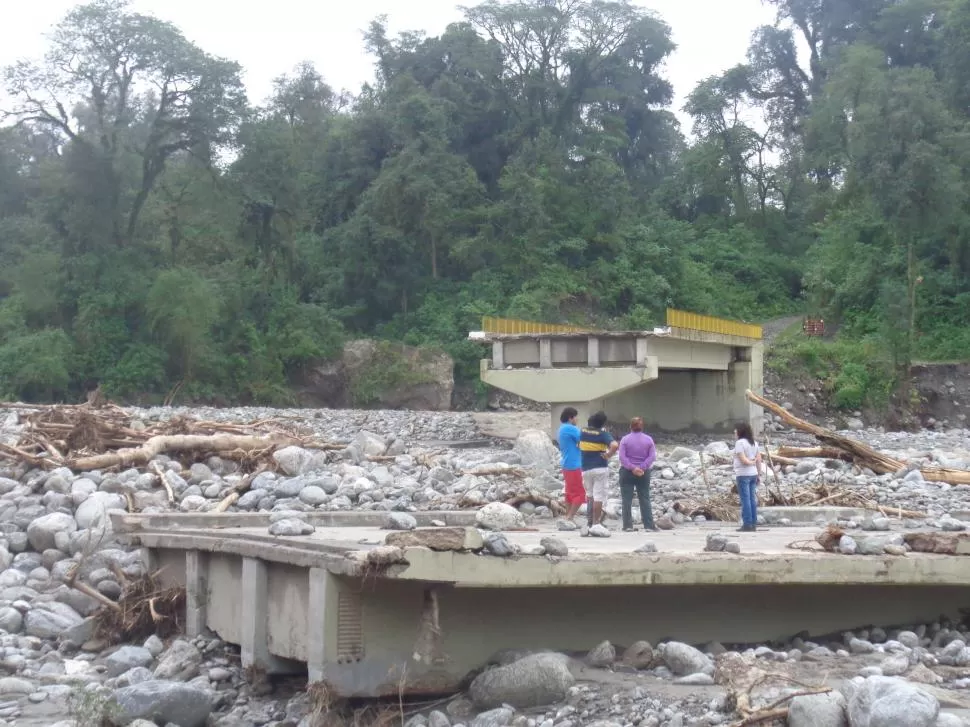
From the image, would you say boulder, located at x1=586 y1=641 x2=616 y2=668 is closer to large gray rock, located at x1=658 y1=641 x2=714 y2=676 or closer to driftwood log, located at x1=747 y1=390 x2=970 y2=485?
large gray rock, located at x1=658 y1=641 x2=714 y2=676

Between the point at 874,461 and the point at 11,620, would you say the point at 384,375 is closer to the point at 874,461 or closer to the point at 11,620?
the point at 874,461

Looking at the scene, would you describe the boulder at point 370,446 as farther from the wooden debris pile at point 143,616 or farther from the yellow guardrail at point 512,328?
the wooden debris pile at point 143,616

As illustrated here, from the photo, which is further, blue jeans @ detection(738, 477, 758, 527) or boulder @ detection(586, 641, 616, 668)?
blue jeans @ detection(738, 477, 758, 527)

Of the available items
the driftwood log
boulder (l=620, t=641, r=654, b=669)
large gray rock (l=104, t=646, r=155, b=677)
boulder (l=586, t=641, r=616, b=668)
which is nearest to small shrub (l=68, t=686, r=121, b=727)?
large gray rock (l=104, t=646, r=155, b=677)

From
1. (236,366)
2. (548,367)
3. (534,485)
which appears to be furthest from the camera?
(236,366)

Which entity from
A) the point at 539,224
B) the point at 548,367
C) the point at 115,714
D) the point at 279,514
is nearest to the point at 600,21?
the point at 539,224

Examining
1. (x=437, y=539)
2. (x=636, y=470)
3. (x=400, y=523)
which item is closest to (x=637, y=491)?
(x=636, y=470)

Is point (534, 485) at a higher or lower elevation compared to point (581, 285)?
lower

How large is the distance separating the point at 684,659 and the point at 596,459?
437 centimetres

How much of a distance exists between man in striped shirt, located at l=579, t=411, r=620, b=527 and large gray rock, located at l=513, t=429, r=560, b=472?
655 cm

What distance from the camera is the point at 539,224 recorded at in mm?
46281

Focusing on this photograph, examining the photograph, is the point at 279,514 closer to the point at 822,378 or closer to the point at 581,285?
the point at 822,378

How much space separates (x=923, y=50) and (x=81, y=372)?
126 ft

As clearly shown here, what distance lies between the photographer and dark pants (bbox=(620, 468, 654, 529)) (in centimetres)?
1150
